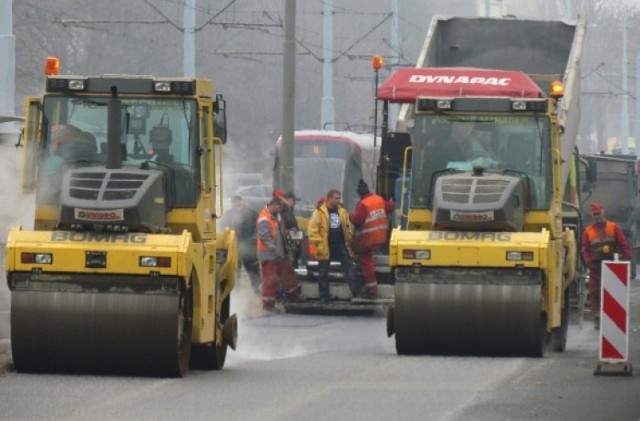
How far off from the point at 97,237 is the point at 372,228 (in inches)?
393

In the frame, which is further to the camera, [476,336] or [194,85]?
[476,336]

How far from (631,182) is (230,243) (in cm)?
2455

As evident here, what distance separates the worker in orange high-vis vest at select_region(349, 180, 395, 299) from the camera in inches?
923

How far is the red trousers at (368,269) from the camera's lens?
23625 millimetres

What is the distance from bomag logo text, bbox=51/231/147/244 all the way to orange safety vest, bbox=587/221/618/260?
31.8 feet

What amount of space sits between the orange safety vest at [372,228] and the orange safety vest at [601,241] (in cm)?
275

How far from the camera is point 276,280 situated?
77.8 feet

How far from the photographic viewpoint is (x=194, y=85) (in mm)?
14469

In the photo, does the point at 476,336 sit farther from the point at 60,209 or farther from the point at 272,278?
the point at 272,278

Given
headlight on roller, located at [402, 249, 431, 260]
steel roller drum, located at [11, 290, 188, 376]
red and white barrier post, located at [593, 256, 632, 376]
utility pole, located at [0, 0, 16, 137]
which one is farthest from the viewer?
utility pole, located at [0, 0, 16, 137]

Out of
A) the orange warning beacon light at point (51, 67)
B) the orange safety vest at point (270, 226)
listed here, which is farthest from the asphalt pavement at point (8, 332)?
the orange safety vest at point (270, 226)

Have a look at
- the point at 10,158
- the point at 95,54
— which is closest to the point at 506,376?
the point at 10,158

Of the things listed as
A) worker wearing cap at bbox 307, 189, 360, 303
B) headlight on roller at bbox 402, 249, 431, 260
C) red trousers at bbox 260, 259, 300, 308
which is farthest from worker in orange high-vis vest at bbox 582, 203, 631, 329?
headlight on roller at bbox 402, 249, 431, 260

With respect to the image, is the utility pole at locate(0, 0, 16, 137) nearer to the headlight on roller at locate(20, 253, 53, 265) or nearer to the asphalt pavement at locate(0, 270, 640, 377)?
the asphalt pavement at locate(0, 270, 640, 377)
